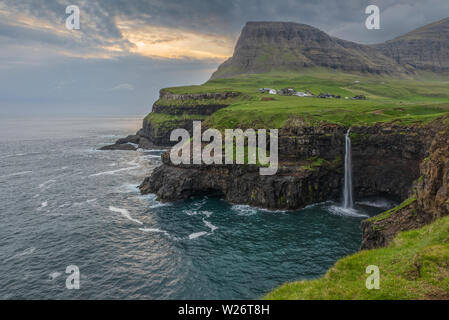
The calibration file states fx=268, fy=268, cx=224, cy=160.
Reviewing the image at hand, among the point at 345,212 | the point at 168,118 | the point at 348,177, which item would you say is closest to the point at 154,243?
the point at 345,212

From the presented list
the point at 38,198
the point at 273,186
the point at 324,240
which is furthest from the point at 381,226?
the point at 38,198

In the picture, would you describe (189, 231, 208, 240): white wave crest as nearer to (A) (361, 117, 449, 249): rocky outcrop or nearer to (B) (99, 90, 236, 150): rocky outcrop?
(A) (361, 117, 449, 249): rocky outcrop

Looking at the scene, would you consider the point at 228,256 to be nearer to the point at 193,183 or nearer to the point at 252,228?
the point at 252,228

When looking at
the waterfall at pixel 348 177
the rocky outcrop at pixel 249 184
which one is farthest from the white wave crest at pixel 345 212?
the rocky outcrop at pixel 249 184

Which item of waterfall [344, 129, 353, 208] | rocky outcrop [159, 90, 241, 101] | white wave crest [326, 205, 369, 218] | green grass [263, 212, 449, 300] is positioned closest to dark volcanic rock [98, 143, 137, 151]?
rocky outcrop [159, 90, 241, 101]

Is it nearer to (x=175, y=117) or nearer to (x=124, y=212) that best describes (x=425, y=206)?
(x=124, y=212)

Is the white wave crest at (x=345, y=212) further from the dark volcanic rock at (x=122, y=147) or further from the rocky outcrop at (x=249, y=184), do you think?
the dark volcanic rock at (x=122, y=147)
